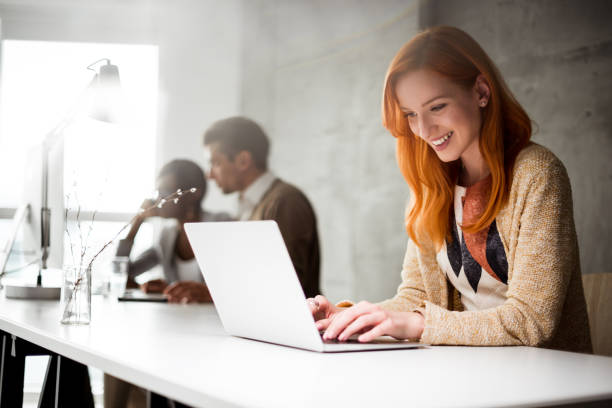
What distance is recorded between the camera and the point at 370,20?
3732 mm

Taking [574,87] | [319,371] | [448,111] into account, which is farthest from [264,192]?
[319,371]

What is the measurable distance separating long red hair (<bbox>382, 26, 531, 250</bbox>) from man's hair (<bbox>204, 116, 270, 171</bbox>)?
1.74 meters

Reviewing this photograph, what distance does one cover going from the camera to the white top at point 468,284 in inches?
60.6

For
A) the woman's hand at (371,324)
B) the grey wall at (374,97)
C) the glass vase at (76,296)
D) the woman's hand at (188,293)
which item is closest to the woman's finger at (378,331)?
the woman's hand at (371,324)

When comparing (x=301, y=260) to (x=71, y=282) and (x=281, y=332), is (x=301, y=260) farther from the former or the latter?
(x=281, y=332)

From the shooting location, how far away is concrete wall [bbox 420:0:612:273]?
2426 mm

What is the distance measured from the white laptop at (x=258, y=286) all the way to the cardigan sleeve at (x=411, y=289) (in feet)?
1.10

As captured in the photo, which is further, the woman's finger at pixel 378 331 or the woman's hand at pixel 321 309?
the woman's hand at pixel 321 309

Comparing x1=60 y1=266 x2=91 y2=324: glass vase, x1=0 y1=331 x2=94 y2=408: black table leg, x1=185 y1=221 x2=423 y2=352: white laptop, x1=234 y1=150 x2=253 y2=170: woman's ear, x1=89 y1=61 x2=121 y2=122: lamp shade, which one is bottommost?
x1=0 y1=331 x2=94 y2=408: black table leg

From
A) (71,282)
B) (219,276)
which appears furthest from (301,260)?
(219,276)

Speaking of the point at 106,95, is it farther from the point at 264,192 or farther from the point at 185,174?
the point at 185,174

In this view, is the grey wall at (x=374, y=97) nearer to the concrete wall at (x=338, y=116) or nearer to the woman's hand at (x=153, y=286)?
the concrete wall at (x=338, y=116)

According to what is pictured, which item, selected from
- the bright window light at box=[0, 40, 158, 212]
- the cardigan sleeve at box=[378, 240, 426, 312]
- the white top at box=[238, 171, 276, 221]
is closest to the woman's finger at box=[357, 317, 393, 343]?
the cardigan sleeve at box=[378, 240, 426, 312]

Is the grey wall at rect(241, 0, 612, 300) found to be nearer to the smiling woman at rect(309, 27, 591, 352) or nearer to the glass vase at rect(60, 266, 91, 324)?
the smiling woman at rect(309, 27, 591, 352)
